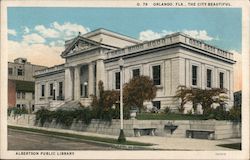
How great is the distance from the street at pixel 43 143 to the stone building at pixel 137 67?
175 centimetres

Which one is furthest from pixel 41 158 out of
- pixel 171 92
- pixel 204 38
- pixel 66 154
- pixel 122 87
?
pixel 204 38

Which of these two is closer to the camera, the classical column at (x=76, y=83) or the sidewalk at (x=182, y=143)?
the sidewalk at (x=182, y=143)

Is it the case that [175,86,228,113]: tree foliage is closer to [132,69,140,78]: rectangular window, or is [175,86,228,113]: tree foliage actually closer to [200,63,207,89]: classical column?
[200,63,207,89]: classical column

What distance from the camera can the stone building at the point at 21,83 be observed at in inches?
513

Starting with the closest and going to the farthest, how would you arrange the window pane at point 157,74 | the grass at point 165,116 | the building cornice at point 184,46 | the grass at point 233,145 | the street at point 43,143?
the grass at point 233,145
the street at point 43,143
the building cornice at point 184,46
the grass at point 165,116
the window pane at point 157,74

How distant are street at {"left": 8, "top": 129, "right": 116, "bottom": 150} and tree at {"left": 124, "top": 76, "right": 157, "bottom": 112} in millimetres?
2292

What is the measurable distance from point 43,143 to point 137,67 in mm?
4203

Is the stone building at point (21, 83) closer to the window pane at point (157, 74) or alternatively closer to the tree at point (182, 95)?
the window pane at point (157, 74)

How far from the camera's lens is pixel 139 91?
14602 mm

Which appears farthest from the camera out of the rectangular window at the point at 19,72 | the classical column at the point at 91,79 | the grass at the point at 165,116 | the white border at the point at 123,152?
the classical column at the point at 91,79

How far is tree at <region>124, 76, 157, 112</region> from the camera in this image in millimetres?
14695

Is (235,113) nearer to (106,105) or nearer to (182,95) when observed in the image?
(182,95)

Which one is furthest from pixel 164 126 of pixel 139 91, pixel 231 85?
pixel 231 85

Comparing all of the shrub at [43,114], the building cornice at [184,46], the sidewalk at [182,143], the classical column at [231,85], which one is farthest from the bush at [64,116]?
the classical column at [231,85]
